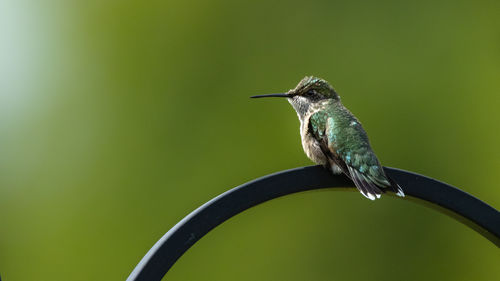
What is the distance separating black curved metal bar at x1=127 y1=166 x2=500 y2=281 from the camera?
1.38 metres

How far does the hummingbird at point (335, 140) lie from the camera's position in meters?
2.08

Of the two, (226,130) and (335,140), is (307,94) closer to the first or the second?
(335,140)

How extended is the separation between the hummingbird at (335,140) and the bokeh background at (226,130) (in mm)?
1517

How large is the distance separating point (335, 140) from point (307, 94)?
0.42 meters

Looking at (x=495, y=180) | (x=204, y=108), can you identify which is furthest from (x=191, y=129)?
(x=495, y=180)

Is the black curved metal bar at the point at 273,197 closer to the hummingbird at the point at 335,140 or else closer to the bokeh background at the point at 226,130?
the hummingbird at the point at 335,140

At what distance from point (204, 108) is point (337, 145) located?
208cm

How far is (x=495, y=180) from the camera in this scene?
4.31 m

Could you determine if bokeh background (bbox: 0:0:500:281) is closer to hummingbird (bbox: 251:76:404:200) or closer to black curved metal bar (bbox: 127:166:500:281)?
hummingbird (bbox: 251:76:404:200)

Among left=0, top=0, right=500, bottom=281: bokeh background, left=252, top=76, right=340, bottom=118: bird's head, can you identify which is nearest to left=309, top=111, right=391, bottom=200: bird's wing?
left=252, top=76, right=340, bottom=118: bird's head

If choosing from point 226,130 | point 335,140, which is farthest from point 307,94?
point 226,130

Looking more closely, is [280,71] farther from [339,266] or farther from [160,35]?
[339,266]

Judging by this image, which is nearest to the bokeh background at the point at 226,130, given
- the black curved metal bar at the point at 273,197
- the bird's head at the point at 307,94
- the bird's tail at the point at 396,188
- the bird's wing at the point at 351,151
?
the bird's head at the point at 307,94

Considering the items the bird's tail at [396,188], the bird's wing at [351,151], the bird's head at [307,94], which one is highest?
the bird's head at [307,94]
